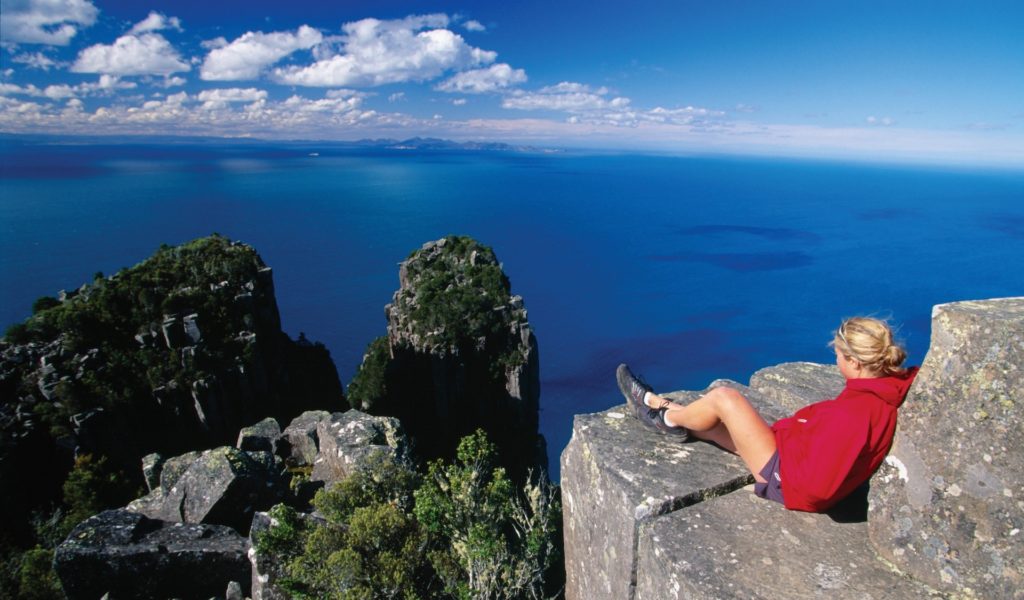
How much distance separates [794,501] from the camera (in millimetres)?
4859

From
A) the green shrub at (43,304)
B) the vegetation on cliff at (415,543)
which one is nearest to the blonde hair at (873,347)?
the vegetation on cliff at (415,543)

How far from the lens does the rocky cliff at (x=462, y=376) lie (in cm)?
4806

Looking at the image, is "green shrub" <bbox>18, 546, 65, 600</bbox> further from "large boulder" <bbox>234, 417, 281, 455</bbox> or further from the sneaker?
the sneaker

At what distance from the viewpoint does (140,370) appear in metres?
34.0

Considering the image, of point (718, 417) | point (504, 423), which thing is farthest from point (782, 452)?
point (504, 423)

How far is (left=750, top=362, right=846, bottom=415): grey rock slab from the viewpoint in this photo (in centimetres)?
734

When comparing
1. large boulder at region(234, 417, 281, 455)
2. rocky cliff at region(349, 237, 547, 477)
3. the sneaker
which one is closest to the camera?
the sneaker

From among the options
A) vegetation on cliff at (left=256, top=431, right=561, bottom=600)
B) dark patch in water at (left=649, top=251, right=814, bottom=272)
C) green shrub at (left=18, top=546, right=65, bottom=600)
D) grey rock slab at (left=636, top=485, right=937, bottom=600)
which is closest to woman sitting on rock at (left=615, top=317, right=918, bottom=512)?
grey rock slab at (left=636, top=485, right=937, bottom=600)

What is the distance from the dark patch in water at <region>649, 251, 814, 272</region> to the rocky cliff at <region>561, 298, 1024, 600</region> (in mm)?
178587

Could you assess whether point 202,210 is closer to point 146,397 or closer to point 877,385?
point 146,397

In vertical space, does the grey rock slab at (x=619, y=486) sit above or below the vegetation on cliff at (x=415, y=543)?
above

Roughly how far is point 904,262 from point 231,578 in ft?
Result: 691

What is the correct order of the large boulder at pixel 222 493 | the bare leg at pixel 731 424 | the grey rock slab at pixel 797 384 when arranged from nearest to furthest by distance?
1. the bare leg at pixel 731 424
2. the grey rock slab at pixel 797 384
3. the large boulder at pixel 222 493

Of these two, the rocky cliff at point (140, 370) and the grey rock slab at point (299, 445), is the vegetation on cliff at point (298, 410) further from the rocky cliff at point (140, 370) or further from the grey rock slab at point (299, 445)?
the grey rock slab at point (299, 445)
